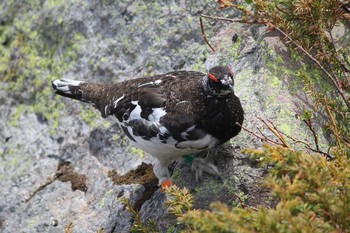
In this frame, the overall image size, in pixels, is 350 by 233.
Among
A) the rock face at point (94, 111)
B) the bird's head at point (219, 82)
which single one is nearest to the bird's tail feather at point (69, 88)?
the rock face at point (94, 111)

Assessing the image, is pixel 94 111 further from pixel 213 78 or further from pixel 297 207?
pixel 297 207

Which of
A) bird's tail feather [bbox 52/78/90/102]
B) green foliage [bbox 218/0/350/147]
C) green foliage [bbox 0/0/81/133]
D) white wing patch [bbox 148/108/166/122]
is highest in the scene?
green foliage [bbox 218/0/350/147]

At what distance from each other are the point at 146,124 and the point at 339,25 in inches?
71.6

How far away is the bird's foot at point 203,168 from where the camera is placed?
3990mm

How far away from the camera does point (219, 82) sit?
145 inches

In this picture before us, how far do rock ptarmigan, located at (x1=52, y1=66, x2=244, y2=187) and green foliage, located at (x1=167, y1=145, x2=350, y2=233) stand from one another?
3.27 feet

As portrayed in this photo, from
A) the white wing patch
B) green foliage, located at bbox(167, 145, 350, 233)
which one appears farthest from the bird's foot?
green foliage, located at bbox(167, 145, 350, 233)

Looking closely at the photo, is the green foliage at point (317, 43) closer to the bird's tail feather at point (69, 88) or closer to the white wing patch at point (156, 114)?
the white wing patch at point (156, 114)

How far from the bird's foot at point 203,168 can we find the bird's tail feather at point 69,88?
50.8 inches

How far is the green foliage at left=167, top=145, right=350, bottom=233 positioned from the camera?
2.43 metres

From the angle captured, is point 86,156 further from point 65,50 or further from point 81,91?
point 65,50

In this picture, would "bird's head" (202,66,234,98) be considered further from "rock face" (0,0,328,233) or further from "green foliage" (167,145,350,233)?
"green foliage" (167,145,350,233)

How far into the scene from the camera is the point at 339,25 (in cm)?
451

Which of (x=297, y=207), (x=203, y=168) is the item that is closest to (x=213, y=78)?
(x=203, y=168)
